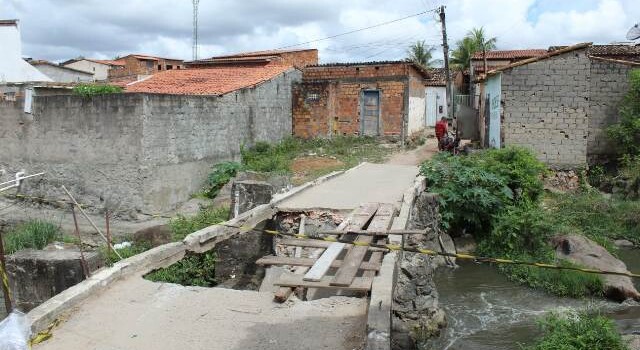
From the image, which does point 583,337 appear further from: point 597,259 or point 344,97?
point 344,97

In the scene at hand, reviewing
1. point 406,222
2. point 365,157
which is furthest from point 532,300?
point 365,157

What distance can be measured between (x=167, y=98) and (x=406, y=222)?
811 cm

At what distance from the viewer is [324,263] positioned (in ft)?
20.9

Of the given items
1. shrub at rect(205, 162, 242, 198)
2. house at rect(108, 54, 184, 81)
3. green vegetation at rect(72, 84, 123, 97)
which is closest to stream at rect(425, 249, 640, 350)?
shrub at rect(205, 162, 242, 198)

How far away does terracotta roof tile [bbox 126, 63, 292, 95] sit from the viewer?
1814 centimetres

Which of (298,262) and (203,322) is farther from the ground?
(298,262)

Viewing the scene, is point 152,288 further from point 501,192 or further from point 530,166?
point 530,166

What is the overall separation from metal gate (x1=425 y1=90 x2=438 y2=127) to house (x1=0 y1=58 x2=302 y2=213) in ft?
57.6

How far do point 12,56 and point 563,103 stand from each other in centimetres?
2383

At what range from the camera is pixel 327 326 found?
16.0 feet

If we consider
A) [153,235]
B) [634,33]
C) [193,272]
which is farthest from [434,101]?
[193,272]

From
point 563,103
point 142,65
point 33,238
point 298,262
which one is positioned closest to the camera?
point 298,262

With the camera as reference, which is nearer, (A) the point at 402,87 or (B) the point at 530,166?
(B) the point at 530,166

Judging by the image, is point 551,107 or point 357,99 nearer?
point 551,107
